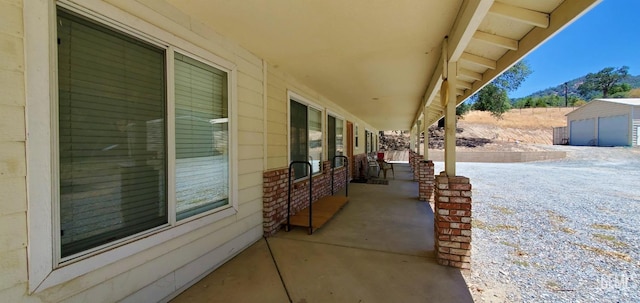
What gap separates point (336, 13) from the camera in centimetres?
226

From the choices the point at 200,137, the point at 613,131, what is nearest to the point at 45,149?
the point at 200,137

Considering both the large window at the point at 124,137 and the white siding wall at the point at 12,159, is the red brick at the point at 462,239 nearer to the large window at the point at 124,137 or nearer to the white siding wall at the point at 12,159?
the large window at the point at 124,137

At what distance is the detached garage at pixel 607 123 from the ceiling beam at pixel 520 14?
27391mm

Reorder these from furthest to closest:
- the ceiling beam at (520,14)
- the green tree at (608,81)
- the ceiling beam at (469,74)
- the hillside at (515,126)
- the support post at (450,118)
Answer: the green tree at (608,81), the hillside at (515,126), the ceiling beam at (469,74), the support post at (450,118), the ceiling beam at (520,14)

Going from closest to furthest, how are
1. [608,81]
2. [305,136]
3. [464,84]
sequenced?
[464,84]
[305,136]
[608,81]

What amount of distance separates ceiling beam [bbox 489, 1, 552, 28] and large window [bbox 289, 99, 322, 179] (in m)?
3.12

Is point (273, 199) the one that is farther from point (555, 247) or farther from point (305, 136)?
point (555, 247)

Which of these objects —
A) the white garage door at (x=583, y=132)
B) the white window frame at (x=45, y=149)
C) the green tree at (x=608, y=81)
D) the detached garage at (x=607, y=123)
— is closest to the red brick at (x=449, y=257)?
the white window frame at (x=45, y=149)

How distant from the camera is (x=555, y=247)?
332 centimetres

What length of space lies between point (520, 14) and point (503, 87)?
18.7 m

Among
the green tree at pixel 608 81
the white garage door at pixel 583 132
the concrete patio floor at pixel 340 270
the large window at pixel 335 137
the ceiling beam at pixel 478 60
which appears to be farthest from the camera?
the green tree at pixel 608 81

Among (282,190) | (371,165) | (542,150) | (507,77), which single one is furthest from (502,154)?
(282,190)

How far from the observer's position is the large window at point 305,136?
15.1ft

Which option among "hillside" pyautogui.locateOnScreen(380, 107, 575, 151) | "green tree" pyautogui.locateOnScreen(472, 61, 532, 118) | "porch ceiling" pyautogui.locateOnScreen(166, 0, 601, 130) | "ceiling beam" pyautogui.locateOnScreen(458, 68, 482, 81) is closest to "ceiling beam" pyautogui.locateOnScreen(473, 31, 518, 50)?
"porch ceiling" pyautogui.locateOnScreen(166, 0, 601, 130)
